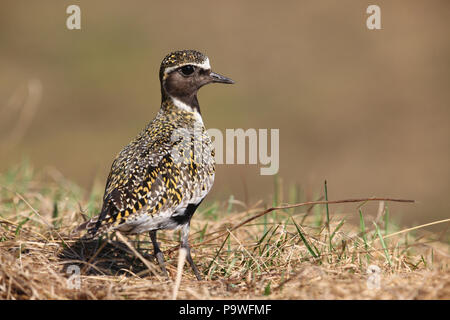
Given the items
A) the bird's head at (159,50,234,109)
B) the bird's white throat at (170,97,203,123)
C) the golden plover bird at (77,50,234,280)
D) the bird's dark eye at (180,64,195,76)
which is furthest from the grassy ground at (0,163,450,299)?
the bird's dark eye at (180,64,195,76)

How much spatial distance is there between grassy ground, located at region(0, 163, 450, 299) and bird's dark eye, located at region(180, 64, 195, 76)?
64.1 inches

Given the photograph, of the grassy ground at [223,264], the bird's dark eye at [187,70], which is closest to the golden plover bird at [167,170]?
the bird's dark eye at [187,70]

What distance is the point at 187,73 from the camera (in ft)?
20.7

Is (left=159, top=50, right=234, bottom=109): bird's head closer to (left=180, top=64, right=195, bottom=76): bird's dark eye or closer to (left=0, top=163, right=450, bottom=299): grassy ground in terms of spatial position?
(left=180, top=64, right=195, bottom=76): bird's dark eye

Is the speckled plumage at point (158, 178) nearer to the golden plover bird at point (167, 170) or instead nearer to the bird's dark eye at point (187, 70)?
the golden plover bird at point (167, 170)

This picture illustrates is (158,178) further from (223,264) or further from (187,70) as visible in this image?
(187,70)

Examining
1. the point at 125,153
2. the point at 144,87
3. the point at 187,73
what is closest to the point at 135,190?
the point at 125,153

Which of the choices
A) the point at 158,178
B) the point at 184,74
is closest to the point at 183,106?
the point at 184,74

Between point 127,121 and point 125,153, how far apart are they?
12107 millimetres

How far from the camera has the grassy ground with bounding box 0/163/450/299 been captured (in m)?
4.45

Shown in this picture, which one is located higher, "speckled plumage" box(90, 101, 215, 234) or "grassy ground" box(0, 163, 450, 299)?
"speckled plumage" box(90, 101, 215, 234)

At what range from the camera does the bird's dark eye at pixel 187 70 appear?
20.6 feet

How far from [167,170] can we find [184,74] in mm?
1297

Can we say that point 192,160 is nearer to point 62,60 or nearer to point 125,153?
point 125,153
